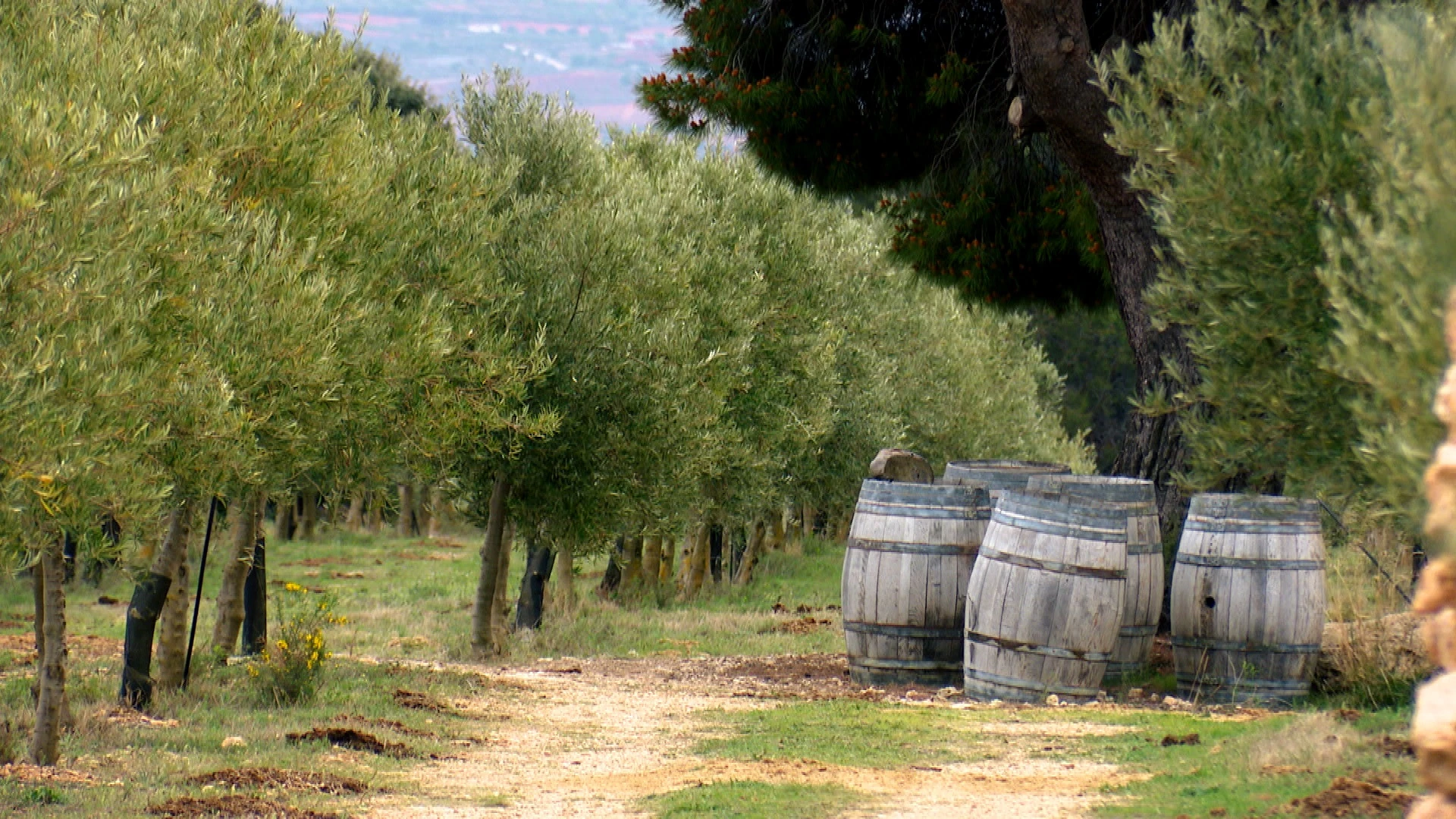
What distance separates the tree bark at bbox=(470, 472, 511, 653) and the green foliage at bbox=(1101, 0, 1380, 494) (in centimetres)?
1024

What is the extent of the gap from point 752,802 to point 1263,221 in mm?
4198

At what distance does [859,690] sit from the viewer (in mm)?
12352

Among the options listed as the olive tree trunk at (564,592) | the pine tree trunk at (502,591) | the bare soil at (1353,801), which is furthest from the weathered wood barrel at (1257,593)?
the olive tree trunk at (564,592)

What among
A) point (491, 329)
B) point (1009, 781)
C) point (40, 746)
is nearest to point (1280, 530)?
point (1009, 781)

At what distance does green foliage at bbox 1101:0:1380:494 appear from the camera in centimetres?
670

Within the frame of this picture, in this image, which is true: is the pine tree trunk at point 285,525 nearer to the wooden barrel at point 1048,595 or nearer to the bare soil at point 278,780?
the wooden barrel at point 1048,595

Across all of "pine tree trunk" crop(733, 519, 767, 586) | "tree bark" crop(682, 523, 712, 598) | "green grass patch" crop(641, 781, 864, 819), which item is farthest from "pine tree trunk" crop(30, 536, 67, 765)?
"pine tree trunk" crop(733, 519, 767, 586)

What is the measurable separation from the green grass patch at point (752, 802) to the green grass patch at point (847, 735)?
0.98m

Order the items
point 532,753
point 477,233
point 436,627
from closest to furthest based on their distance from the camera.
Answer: point 532,753, point 477,233, point 436,627

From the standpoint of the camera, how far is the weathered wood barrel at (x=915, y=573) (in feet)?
39.8

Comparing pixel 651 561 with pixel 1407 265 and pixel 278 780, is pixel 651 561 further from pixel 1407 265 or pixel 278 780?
pixel 1407 265

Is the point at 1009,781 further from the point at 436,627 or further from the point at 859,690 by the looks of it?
the point at 436,627

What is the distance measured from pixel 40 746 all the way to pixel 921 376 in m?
26.9

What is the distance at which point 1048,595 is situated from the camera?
1097cm
